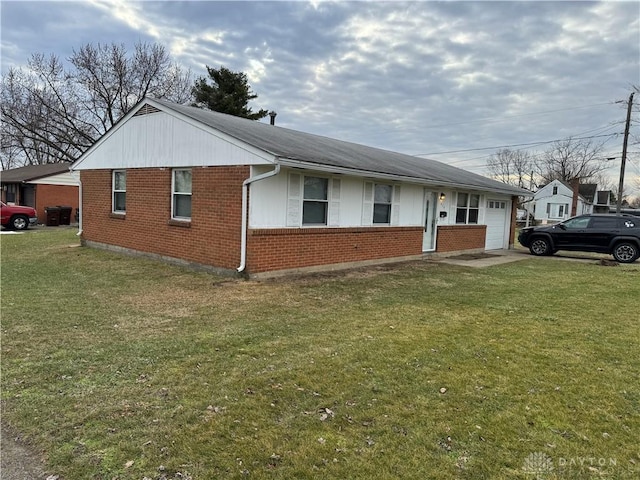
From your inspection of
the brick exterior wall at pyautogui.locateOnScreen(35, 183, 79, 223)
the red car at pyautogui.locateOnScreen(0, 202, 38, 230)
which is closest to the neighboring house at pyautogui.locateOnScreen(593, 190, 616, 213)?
the brick exterior wall at pyautogui.locateOnScreen(35, 183, 79, 223)

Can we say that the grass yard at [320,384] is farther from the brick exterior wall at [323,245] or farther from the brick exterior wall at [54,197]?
the brick exterior wall at [54,197]

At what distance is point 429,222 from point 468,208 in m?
2.69

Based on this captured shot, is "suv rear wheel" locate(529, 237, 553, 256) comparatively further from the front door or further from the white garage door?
the front door

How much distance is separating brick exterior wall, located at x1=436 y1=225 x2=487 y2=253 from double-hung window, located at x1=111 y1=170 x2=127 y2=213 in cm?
1014

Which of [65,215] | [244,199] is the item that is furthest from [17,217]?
[244,199]

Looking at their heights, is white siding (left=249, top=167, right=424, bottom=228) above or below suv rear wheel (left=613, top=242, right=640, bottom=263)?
above

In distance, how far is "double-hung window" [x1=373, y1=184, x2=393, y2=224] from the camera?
12125 mm

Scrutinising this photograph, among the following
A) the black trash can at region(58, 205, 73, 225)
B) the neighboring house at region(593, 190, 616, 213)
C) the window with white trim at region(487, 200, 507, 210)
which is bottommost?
the black trash can at region(58, 205, 73, 225)

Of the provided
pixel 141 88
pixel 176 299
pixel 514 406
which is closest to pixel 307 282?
pixel 176 299

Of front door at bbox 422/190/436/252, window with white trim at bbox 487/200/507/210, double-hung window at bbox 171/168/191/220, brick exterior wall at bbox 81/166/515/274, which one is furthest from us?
window with white trim at bbox 487/200/507/210

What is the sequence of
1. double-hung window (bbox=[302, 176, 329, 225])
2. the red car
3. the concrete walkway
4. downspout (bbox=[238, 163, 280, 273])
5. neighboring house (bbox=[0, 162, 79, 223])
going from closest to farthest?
downspout (bbox=[238, 163, 280, 273]), double-hung window (bbox=[302, 176, 329, 225]), the concrete walkway, the red car, neighboring house (bbox=[0, 162, 79, 223])

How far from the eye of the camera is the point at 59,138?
33688 millimetres

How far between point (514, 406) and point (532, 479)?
1002 mm

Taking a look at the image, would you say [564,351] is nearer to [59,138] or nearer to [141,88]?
[141,88]
